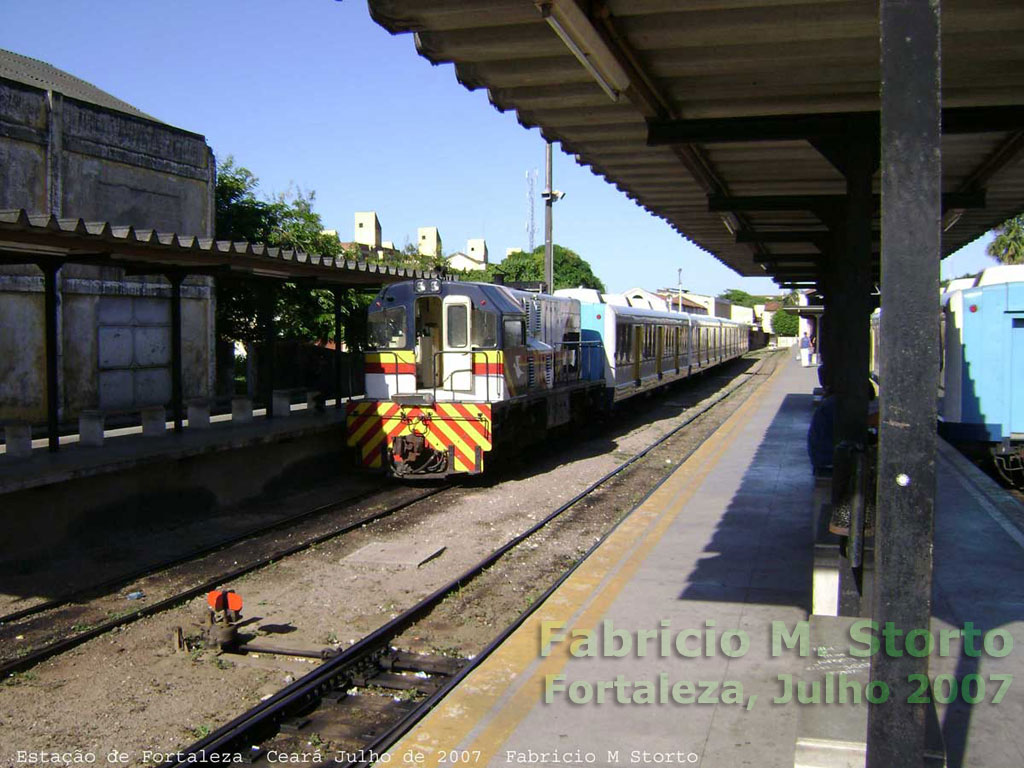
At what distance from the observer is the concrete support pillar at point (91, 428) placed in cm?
1088

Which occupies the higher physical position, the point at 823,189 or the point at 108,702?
the point at 823,189

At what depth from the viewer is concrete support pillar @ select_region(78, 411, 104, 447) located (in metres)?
10.9

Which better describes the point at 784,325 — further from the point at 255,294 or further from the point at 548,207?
the point at 255,294

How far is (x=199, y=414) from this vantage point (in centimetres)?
1281

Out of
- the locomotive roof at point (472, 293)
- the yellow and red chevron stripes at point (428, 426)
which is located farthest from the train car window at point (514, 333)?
the yellow and red chevron stripes at point (428, 426)

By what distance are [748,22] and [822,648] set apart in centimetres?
317

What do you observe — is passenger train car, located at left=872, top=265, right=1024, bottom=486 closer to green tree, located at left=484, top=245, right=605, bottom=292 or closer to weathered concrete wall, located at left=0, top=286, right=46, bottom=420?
weathered concrete wall, located at left=0, top=286, right=46, bottom=420

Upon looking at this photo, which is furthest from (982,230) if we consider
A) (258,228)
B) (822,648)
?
(258,228)

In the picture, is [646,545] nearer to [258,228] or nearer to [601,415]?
[601,415]

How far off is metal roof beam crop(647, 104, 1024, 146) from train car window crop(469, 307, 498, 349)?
7.23 meters

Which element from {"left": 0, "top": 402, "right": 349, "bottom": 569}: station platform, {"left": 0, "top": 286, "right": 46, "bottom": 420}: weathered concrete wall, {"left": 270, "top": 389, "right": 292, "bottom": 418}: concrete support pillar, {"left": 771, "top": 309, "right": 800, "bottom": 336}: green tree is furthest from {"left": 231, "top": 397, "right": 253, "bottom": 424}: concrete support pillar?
{"left": 771, "top": 309, "right": 800, "bottom": 336}: green tree

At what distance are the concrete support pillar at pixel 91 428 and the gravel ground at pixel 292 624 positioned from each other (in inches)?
112

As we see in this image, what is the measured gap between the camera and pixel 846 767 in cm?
364

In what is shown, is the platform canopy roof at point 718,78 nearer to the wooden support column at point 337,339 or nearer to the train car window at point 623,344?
the wooden support column at point 337,339
